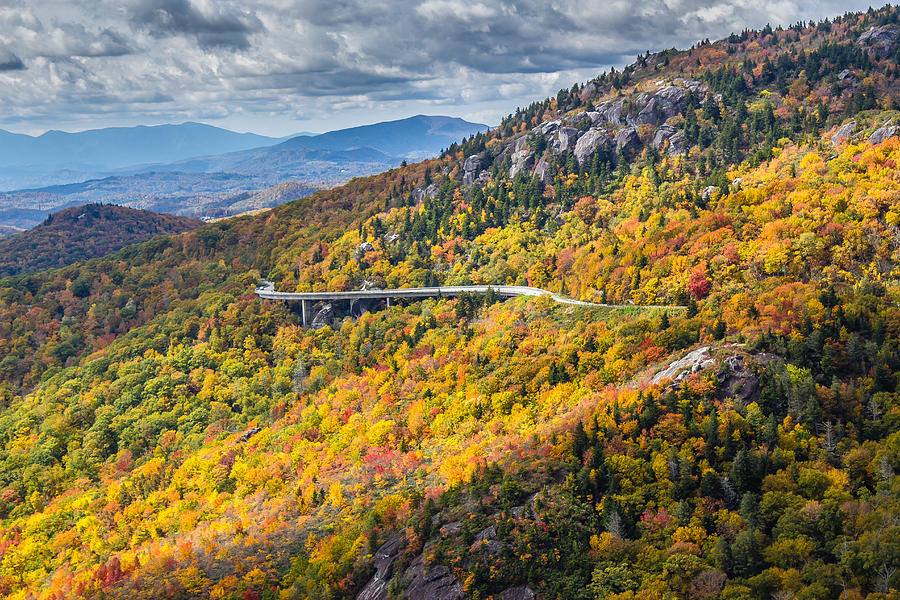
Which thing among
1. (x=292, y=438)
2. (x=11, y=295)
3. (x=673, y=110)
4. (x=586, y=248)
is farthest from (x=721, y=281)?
(x=11, y=295)

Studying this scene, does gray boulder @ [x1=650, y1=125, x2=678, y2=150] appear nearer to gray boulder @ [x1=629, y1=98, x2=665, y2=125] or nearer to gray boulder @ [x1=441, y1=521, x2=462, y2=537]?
gray boulder @ [x1=629, y1=98, x2=665, y2=125]

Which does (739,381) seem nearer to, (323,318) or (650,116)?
(323,318)

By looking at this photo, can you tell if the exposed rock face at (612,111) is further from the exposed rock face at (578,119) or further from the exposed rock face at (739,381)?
the exposed rock face at (739,381)

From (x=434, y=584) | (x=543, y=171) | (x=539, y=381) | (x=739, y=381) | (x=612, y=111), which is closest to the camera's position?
(x=434, y=584)

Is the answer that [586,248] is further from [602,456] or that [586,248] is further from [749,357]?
[602,456]

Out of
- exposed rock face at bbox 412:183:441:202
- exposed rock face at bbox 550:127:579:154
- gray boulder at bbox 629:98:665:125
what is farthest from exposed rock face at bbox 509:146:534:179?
gray boulder at bbox 629:98:665:125

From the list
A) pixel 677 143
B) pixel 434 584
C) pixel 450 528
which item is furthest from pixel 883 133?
pixel 434 584
